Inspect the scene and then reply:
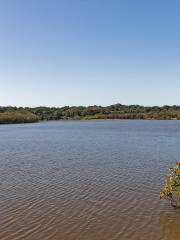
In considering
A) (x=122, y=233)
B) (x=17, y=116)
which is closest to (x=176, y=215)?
(x=122, y=233)

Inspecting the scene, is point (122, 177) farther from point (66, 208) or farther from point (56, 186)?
point (66, 208)

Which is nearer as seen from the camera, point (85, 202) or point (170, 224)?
point (170, 224)

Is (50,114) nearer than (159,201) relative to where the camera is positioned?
No

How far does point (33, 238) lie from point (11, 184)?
7.20 meters

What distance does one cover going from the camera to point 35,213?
12016 mm

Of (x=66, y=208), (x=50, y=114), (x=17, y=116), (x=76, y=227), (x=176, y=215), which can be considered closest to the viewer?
(x=76, y=227)

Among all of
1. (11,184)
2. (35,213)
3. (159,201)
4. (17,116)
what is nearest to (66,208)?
(35,213)

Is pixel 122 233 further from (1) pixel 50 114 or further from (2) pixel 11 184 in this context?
(1) pixel 50 114

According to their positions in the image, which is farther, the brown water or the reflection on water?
the brown water

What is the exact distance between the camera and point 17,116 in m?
102

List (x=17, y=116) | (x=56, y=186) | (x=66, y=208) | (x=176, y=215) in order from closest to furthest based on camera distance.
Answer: (x=176, y=215), (x=66, y=208), (x=56, y=186), (x=17, y=116)

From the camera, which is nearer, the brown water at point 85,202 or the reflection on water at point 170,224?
the reflection on water at point 170,224

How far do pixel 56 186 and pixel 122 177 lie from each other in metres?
4.00

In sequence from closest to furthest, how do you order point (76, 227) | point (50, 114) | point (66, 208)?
point (76, 227), point (66, 208), point (50, 114)
